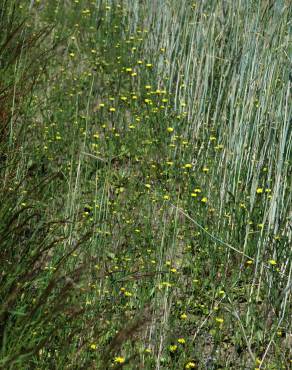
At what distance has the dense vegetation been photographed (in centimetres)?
263

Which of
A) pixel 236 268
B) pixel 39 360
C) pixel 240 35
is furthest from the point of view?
pixel 240 35

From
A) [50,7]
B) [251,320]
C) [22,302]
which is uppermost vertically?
[50,7]

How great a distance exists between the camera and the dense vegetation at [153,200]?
104 inches

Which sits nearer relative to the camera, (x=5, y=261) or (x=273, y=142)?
(x=5, y=261)

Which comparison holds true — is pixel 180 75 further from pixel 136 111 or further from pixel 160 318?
pixel 160 318

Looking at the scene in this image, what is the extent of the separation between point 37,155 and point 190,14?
61.8 inches

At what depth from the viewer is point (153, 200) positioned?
369 centimetres

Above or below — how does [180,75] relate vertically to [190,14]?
below

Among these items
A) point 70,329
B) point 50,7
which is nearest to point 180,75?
point 50,7

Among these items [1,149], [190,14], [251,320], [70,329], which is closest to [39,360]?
[70,329]

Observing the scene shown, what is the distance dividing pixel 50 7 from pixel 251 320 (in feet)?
12.6

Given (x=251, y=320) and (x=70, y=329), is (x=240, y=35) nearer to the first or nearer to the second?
(x=251, y=320)

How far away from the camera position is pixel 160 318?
2793 mm

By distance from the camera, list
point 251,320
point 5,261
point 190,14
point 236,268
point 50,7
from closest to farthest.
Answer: point 5,261
point 251,320
point 236,268
point 190,14
point 50,7
